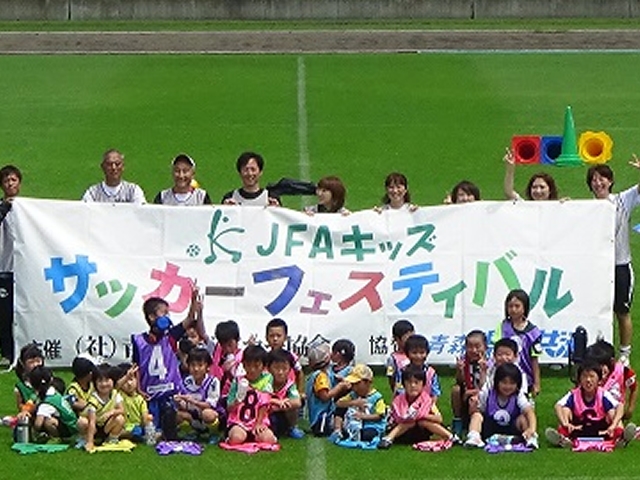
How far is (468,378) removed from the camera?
1391cm

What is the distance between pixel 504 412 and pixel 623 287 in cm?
288

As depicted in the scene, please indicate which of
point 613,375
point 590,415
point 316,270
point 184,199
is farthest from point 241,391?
point 184,199

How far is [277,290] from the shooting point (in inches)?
618

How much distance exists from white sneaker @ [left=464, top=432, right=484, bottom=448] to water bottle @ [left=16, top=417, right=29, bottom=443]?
11.1 feet

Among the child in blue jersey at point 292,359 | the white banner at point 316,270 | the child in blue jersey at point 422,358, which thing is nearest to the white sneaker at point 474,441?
the child in blue jersey at point 422,358

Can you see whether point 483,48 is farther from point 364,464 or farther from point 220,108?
point 364,464

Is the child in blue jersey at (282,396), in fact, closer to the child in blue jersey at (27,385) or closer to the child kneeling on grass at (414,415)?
the child kneeling on grass at (414,415)

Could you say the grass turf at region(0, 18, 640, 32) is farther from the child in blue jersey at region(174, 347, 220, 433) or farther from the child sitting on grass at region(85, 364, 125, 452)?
the child sitting on grass at region(85, 364, 125, 452)

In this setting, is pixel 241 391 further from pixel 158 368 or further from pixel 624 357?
pixel 624 357

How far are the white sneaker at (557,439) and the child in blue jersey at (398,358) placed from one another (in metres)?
1.20

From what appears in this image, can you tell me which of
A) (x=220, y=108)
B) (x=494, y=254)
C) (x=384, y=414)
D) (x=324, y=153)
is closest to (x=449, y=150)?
(x=324, y=153)

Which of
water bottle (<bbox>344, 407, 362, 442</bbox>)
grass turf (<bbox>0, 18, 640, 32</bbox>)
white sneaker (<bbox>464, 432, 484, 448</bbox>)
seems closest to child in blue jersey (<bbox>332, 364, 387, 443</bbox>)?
water bottle (<bbox>344, 407, 362, 442</bbox>)

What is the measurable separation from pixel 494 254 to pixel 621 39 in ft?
85.5

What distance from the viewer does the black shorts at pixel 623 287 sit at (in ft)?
52.2
